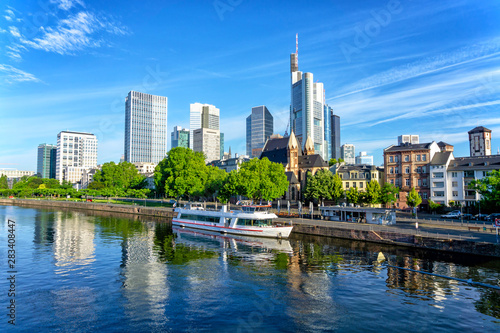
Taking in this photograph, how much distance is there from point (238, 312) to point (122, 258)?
80.6 ft

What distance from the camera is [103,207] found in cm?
12912

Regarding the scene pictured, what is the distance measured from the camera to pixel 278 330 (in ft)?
76.2

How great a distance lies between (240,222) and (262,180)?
29.5 m

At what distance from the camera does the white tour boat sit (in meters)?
63.1

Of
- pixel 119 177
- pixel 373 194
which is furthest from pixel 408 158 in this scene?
pixel 119 177

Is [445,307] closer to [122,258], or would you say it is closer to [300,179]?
[122,258]

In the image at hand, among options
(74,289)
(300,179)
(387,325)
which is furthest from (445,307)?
(300,179)

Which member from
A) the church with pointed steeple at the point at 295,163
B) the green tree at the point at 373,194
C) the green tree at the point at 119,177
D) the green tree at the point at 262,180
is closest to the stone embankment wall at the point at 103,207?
the green tree at the point at 262,180

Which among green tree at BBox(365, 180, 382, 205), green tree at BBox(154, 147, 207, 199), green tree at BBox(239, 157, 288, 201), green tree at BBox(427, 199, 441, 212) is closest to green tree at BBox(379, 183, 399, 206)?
green tree at BBox(365, 180, 382, 205)

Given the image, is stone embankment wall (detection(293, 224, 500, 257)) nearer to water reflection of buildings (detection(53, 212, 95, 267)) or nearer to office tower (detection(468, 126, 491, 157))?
water reflection of buildings (detection(53, 212, 95, 267))

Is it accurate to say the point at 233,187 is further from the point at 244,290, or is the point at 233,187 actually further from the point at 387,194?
the point at 244,290

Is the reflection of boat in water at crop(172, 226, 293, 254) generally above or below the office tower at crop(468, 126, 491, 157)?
below

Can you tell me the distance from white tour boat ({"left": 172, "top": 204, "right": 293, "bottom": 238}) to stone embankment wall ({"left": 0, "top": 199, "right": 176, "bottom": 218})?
26.0 m

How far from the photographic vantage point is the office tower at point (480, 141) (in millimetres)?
150750
